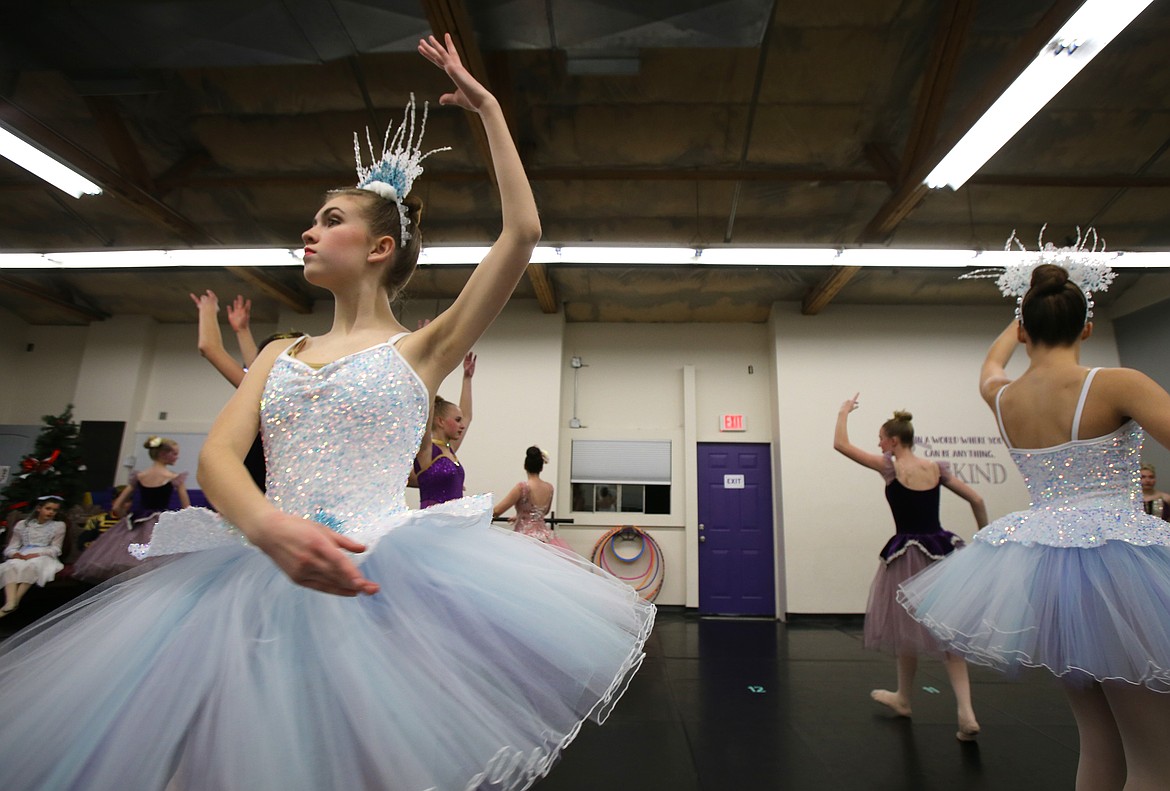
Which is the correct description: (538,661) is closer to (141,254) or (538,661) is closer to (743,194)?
(743,194)

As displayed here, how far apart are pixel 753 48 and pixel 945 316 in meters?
5.01

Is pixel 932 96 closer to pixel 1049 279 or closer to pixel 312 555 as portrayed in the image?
pixel 1049 279

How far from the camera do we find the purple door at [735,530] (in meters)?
6.96

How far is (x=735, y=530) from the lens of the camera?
7.16 m

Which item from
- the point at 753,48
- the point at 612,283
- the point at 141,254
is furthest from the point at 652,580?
the point at 141,254

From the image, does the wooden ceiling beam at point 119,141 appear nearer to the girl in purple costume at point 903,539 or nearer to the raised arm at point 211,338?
the raised arm at point 211,338

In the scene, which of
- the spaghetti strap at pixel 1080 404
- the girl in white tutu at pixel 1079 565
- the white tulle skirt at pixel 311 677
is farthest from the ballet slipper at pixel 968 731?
the white tulle skirt at pixel 311 677

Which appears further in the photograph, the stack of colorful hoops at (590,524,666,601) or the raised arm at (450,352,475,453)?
the stack of colorful hoops at (590,524,666,601)

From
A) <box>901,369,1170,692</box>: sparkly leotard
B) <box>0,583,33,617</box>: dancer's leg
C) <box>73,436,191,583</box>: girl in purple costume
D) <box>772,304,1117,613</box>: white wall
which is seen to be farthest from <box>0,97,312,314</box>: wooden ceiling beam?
<box>772,304,1117,613</box>: white wall

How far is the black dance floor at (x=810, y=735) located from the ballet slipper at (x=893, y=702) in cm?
5

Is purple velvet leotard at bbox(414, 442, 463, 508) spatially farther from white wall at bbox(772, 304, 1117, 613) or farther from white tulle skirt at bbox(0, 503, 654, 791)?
white wall at bbox(772, 304, 1117, 613)

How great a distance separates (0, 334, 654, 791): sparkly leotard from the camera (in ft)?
1.94

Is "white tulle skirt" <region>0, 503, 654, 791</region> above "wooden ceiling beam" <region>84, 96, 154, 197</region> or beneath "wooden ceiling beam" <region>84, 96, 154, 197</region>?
beneath

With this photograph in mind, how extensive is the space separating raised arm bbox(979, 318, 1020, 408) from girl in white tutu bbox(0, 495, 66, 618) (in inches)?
288
